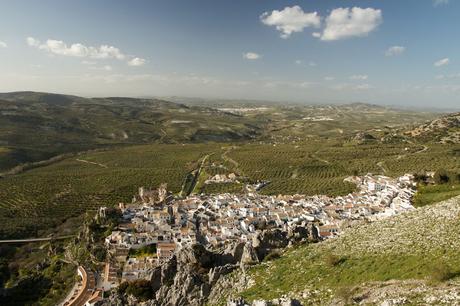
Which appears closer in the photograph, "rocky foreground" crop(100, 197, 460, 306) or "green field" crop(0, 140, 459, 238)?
"rocky foreground" crop(100, 197, 460, 306)

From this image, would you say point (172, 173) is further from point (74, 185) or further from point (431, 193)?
point (431, 193)

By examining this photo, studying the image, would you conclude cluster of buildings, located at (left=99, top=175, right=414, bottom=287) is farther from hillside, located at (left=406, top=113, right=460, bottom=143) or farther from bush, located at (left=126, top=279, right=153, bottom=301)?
hillside, located at (left=406, top=113, right=460, bottom=143)

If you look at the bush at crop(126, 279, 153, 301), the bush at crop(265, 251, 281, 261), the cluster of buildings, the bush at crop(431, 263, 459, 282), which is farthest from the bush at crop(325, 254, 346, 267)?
the cluster of buildings

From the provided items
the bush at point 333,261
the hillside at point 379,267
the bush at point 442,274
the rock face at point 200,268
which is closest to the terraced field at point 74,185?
the rock face at point 200,268

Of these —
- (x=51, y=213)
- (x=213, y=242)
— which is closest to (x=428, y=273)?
(x=213, y=242)

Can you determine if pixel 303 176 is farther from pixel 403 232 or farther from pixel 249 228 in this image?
pixel 403 232

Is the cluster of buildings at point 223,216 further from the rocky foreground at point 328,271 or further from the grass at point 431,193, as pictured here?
the rocky foreground at point 328,271

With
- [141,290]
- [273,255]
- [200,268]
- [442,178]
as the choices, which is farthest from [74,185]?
[442,178]
